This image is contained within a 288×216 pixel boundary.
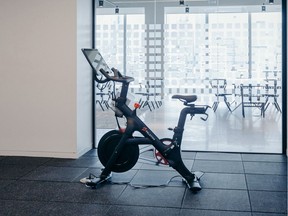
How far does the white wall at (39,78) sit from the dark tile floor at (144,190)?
322 mm

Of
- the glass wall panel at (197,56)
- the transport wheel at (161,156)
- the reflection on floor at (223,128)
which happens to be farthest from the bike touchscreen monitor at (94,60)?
the glass wall panel at (197,56)

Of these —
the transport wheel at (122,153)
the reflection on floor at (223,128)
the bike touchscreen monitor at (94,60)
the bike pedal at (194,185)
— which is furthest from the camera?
the reflection on floor at (223,128)

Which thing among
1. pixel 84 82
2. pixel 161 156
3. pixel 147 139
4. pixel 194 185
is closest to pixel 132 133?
pixel 147 139

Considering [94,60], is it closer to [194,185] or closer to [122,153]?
[122,153]

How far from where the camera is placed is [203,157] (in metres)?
5.24

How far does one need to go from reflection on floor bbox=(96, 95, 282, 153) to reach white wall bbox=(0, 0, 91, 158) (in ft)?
5.37

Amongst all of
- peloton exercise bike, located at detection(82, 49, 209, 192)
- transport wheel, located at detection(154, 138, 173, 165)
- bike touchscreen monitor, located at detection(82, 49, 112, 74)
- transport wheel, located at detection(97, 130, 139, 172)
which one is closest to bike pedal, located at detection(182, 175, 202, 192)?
peloton exercise bike, located at detection(82, 49, 209, 192)

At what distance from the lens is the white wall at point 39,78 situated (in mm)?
5031

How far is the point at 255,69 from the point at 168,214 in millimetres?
6271

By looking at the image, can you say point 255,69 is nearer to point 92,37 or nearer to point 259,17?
point 259,17

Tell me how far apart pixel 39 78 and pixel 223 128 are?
4.06 metres

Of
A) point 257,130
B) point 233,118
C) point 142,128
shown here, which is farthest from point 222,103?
point 142,128

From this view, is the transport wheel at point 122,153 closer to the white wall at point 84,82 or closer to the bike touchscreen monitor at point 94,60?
the bike touchscreen monitor at point 94,60

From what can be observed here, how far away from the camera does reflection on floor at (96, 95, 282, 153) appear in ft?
19.7
